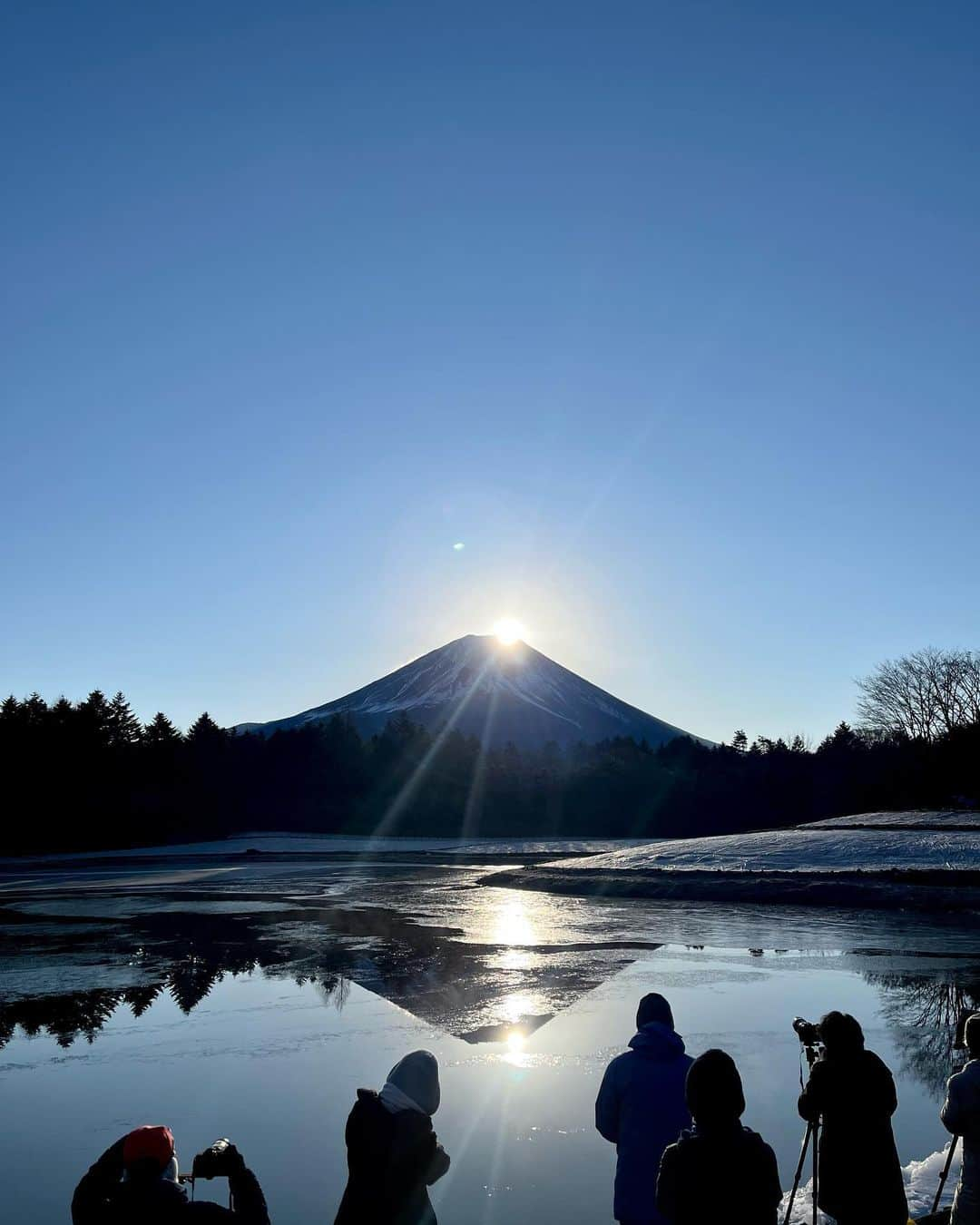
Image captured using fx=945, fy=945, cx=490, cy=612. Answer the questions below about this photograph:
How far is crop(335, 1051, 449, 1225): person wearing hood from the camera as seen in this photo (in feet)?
14.1

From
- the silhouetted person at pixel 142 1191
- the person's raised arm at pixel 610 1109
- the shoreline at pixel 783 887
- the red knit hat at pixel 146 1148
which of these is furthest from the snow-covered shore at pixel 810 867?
the red knit hat at pixel 146 1148

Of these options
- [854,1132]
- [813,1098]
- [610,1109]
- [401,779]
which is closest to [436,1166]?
[610,1109]

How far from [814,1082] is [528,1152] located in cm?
358

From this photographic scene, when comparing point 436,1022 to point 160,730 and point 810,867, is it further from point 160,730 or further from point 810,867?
point 160,730

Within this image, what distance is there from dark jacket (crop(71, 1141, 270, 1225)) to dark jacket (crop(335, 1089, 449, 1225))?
0.57 metres

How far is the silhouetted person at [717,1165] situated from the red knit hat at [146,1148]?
6.64 feet

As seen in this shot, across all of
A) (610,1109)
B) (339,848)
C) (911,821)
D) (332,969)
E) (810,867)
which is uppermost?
(610,1109)

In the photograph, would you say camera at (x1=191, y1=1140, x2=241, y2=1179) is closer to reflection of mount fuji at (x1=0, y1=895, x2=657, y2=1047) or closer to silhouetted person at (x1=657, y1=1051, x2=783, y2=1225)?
silhouetted person at (x1=657, y1=1051, x2=783, y2=1225)

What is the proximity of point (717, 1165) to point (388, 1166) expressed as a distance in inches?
58.2

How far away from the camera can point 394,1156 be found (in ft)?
14.1

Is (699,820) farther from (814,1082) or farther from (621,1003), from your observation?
(814,1082)

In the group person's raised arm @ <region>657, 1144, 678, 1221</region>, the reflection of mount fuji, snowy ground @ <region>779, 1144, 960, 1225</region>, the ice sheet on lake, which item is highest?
person's raised arm @ <region>657, 1144, 678, 1221</region>

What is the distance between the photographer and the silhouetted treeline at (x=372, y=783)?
75.3m

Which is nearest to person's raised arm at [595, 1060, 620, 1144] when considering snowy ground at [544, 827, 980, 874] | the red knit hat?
the red knit hat
